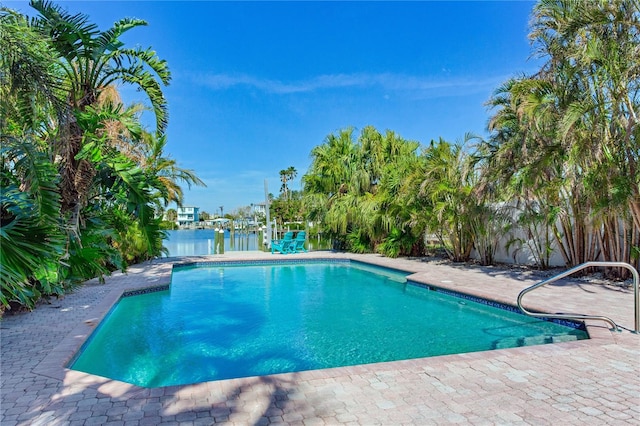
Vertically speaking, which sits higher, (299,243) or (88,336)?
(299,243)

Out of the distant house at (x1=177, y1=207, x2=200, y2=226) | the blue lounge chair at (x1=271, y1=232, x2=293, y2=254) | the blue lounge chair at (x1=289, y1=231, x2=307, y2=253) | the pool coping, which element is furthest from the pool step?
the distant house at (x1=177, y1=207, x2=200, y2=226)

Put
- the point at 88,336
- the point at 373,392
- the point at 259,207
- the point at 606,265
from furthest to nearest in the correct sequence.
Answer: the point at 259,207
the point at 88,336
the point at 606,265
the point at 373,392

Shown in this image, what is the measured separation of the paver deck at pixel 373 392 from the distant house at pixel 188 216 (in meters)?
96.7

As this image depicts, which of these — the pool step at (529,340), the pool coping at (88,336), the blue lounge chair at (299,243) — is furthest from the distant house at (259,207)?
the pool step at (529,340)

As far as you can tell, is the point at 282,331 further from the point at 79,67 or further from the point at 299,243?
the point at 299,243

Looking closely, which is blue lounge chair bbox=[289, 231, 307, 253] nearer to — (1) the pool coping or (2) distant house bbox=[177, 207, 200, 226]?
(1) the pool coping

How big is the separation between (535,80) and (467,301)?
5.66 meters

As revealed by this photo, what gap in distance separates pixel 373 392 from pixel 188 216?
349ft

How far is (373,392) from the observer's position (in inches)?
134

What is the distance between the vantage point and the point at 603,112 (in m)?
8.02

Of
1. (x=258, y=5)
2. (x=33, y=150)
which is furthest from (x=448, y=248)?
(x=33, y=150)

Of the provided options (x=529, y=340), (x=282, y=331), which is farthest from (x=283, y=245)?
(x=529, y=340)

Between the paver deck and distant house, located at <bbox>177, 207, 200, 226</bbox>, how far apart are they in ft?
317

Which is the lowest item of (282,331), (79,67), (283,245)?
(282,331)
